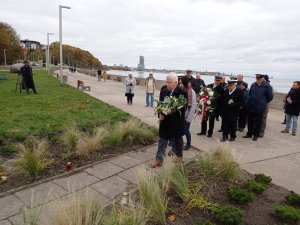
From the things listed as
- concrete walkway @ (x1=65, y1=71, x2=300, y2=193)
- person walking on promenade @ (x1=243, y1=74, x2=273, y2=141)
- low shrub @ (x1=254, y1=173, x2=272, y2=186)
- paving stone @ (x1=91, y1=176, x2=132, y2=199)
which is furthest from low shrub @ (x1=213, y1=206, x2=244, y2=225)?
person walking on promenade @ (x1=243, y1=74, x2=273, y2=141)

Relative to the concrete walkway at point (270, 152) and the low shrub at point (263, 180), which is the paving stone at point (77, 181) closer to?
the concrete walkway at point (270, 152)

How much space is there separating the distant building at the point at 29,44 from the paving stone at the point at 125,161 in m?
113

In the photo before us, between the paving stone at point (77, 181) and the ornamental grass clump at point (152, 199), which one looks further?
the paving stone at point (77, 181)

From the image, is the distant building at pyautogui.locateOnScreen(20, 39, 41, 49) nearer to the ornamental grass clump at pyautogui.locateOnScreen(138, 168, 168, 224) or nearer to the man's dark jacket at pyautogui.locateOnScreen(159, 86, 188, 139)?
the man's dark jacket at pyautogui.locateOnScreen(159, 86, 188, 139)

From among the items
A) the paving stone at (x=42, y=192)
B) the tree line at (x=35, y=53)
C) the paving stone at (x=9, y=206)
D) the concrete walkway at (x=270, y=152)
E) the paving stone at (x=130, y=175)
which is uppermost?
the tree line at (x=35, y=53)

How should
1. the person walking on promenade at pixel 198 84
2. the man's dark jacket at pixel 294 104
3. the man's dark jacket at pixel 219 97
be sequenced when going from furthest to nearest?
the person walking on promenade at pixel 198 84, the man's dark jacket at pixel 294 104, the man's dark jacket at pixel 219 97

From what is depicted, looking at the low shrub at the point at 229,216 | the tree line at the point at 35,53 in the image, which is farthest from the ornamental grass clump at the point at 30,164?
the tree line at the point at 35,53

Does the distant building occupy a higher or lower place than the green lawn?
higher

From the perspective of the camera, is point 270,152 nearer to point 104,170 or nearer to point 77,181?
point 104,170

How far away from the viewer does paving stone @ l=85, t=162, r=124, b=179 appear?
5.23m

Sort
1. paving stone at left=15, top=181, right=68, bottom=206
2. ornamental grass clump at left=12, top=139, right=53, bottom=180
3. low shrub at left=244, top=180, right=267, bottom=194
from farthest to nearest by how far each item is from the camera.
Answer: ornamental grass clump at left=12, top=139, right=53, bottom=180
low shrub at left=244, top=180, right=267, bottom=194
paving stone at left=15, top=181, right=68, bottom=206

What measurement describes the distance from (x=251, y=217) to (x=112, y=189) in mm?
2101

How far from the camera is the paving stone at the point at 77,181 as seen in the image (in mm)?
4742

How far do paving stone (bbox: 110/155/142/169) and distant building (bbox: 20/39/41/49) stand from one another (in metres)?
113
